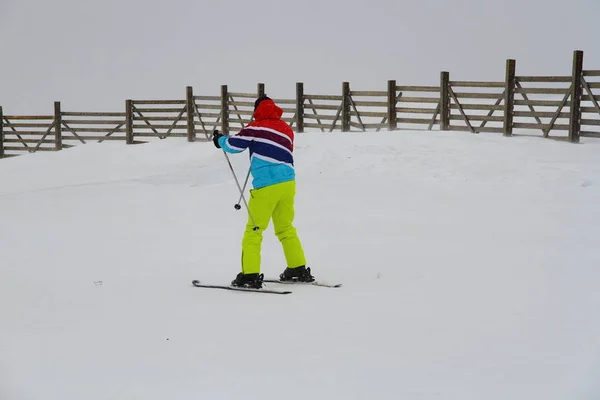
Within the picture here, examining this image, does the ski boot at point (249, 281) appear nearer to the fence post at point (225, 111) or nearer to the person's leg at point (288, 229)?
the person's leg at point (288, 229)

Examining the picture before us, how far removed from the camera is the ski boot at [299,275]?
8.36m

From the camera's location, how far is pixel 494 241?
10.8 meters

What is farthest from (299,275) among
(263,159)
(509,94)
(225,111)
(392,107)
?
(225,111)

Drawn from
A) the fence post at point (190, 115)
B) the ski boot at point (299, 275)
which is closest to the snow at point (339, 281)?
the ski boot at point (299, 275)

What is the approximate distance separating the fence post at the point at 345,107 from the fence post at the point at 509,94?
178 inches

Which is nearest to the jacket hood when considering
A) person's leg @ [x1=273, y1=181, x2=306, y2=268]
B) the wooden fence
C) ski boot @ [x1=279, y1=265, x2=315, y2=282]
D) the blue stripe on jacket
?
the blue stripe on jacket

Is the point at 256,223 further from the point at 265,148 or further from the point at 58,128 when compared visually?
the point at 58,128

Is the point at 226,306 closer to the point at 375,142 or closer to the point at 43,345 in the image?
the point at 43,345

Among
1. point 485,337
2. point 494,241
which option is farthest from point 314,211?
point 485,337

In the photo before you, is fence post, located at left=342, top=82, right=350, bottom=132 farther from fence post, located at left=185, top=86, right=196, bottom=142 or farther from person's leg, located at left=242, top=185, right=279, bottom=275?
person's leg, located at left=242, top=185, right=279, bottom=275

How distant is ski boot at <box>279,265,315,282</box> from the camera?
8.36m

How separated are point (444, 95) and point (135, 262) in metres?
11.7

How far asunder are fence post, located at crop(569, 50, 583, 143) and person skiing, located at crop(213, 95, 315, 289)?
35.9ft

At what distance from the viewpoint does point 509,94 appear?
61.5 feet
